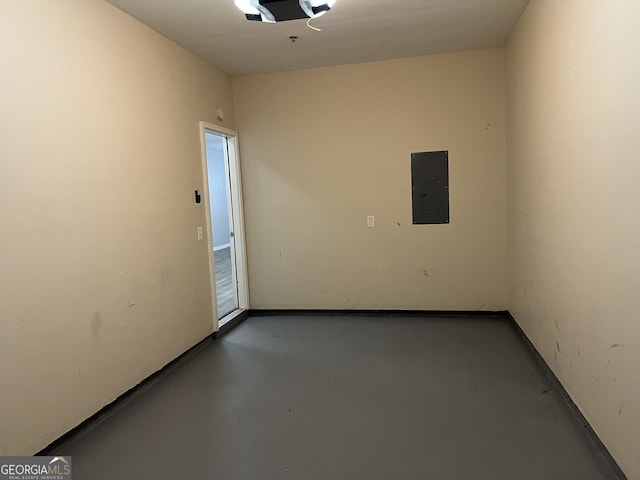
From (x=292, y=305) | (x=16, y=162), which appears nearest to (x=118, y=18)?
(x=16, y=162)

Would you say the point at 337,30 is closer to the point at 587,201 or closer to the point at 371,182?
the point at 371,182

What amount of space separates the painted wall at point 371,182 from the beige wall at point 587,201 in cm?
84

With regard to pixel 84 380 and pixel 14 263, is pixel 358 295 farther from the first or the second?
pixel 14 263

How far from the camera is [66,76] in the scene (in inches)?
93.7

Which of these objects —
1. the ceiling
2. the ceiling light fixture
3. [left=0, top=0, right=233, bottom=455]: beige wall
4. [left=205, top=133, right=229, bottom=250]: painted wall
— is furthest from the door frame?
[left=205, top=133, right=229, bottom=250]: painted wall

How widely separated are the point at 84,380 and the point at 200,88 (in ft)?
8.67

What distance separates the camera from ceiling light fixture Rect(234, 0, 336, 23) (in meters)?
2.56

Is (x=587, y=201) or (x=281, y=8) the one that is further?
(x=281, y=8)

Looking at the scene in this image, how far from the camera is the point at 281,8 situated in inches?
103

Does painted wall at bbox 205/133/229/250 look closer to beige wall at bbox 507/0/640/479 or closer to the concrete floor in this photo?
the concrete floor

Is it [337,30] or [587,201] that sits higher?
[337,30]

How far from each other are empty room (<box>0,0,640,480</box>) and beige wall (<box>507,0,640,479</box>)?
0.02 metres

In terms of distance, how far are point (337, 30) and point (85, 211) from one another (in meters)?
2.32

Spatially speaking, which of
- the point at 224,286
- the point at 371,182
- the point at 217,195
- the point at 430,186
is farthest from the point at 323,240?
the point at 217,195
